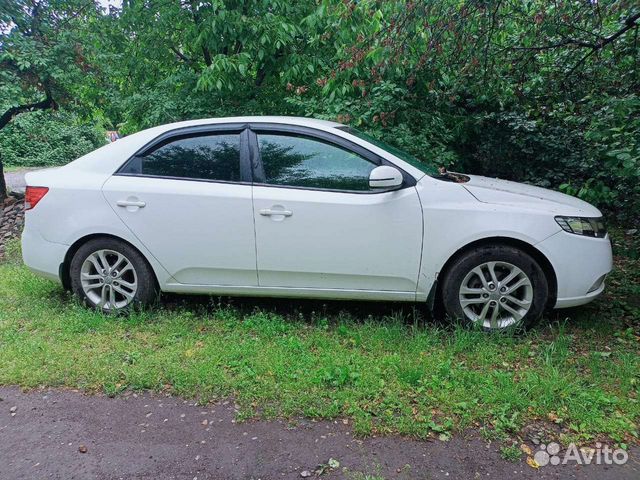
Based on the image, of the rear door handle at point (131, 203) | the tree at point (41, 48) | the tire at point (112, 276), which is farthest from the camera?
the tree at point (41, 48)

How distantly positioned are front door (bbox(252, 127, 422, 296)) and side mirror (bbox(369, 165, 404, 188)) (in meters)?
0.13

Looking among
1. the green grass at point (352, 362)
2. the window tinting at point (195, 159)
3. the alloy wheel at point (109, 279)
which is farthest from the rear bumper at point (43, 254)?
the window tinting at point (195, 159)

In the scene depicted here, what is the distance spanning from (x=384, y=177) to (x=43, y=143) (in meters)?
21.7

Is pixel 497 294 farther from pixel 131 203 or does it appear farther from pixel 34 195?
pixel 34 195

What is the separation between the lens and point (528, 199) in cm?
393

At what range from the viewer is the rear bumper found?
4.33 metres

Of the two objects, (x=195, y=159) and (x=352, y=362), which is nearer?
(x=352, y=362)

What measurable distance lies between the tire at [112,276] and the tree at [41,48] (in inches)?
174

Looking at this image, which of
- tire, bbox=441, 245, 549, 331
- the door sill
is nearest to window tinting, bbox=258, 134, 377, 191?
the door sill

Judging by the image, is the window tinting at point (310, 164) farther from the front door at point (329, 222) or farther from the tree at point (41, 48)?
the tree at point (41, 48)

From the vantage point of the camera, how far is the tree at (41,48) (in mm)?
7316

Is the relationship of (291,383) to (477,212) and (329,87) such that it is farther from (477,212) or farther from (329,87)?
(329,87)

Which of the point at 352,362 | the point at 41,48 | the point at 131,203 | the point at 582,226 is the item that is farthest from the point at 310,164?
the point at 41,48

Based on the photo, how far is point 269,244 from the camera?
159 inches
